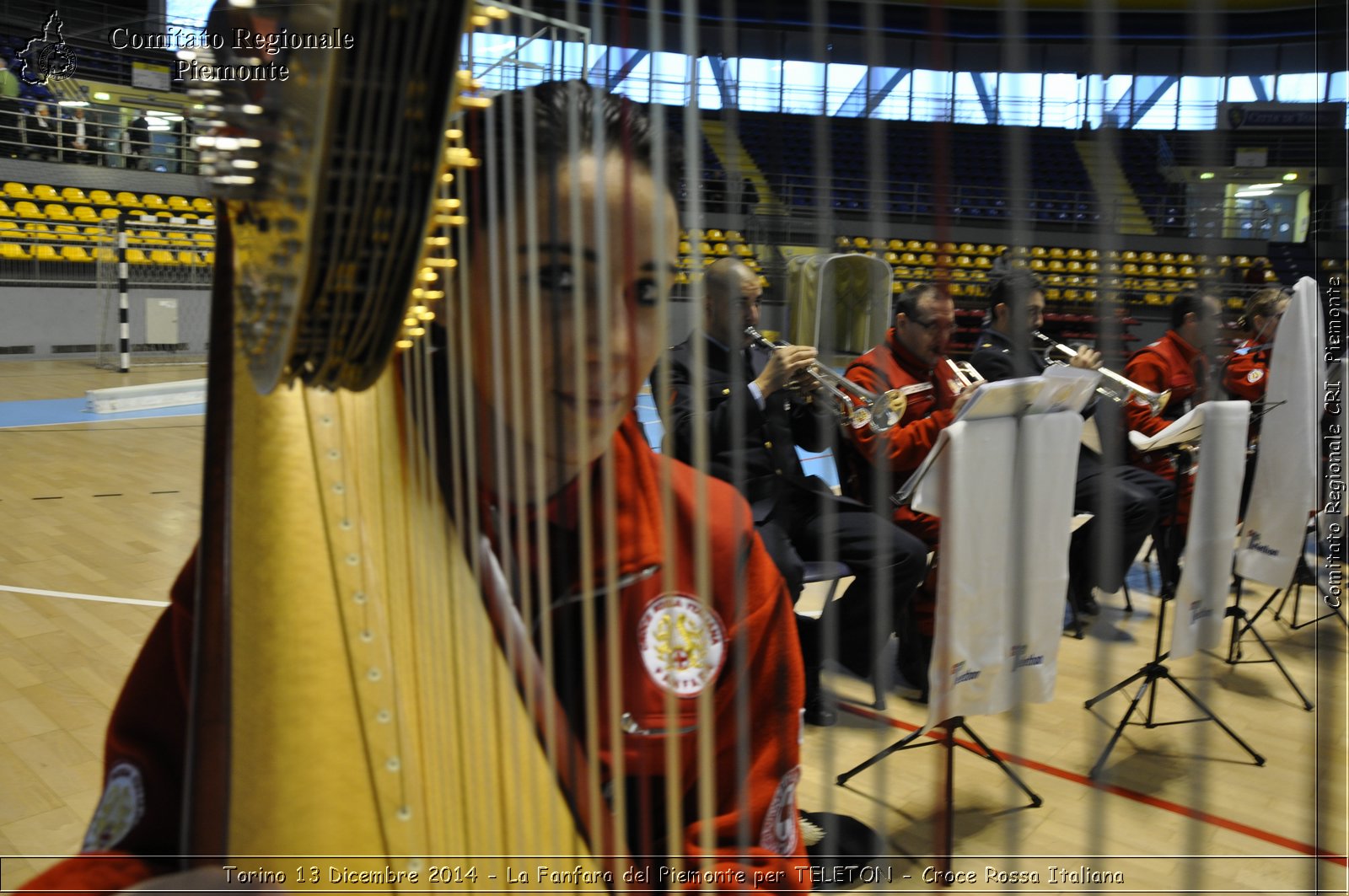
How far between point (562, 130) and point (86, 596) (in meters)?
2.43

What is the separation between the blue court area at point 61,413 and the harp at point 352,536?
486 centimetres

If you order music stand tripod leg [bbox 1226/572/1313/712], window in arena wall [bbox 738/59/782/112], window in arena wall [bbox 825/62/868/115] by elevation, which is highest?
window in arena wall [bbox 738/59/782/112]

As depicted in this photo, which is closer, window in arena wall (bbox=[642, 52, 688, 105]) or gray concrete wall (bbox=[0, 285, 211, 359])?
window in arena wall (bbox=[642, 52, 688, 105])

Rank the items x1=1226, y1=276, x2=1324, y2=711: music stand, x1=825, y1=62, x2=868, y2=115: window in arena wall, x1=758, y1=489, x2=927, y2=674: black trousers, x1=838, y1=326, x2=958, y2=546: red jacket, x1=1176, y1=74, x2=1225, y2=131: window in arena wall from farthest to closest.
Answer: x1=838, y1=326, x2=958, y2=546: red jacket, x1=1226, y1=276, x2=1324, y2=711: music stand, x1=758, y1=489, x2=927, y2=674: black trousers, x1=825, y1=62, x2=868, y2=115: window in arena wall, x1=1176, y1=74, x2=1225, y2=131: window in arena wall

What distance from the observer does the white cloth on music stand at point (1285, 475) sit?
6.01 feet

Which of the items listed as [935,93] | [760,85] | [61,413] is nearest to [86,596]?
[760,85]

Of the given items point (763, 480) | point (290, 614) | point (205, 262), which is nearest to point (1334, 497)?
point (763, 480)

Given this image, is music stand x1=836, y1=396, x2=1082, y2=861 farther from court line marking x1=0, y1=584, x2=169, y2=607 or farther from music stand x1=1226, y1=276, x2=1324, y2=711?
court line marking x1=0, y1=584, x2=169, y2=607

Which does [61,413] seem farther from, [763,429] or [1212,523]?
[1212,523]

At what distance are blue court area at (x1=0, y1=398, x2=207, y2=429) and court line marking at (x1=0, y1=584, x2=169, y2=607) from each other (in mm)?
2719

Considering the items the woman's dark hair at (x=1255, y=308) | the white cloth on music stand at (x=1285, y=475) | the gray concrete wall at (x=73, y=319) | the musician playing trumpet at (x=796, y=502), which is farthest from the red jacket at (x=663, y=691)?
the gray concrete wall at (x=73, y=319)

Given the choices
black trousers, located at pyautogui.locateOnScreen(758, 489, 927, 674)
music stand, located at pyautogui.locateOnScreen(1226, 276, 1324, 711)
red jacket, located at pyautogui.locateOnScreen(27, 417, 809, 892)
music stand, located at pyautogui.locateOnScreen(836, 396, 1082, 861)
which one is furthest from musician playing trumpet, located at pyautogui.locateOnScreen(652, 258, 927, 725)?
music stand, located at pyautogui.locateOnScreen(1226, 276, 1324, 711)

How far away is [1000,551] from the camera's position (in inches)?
28.5

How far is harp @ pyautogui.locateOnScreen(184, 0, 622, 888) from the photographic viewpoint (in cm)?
45
